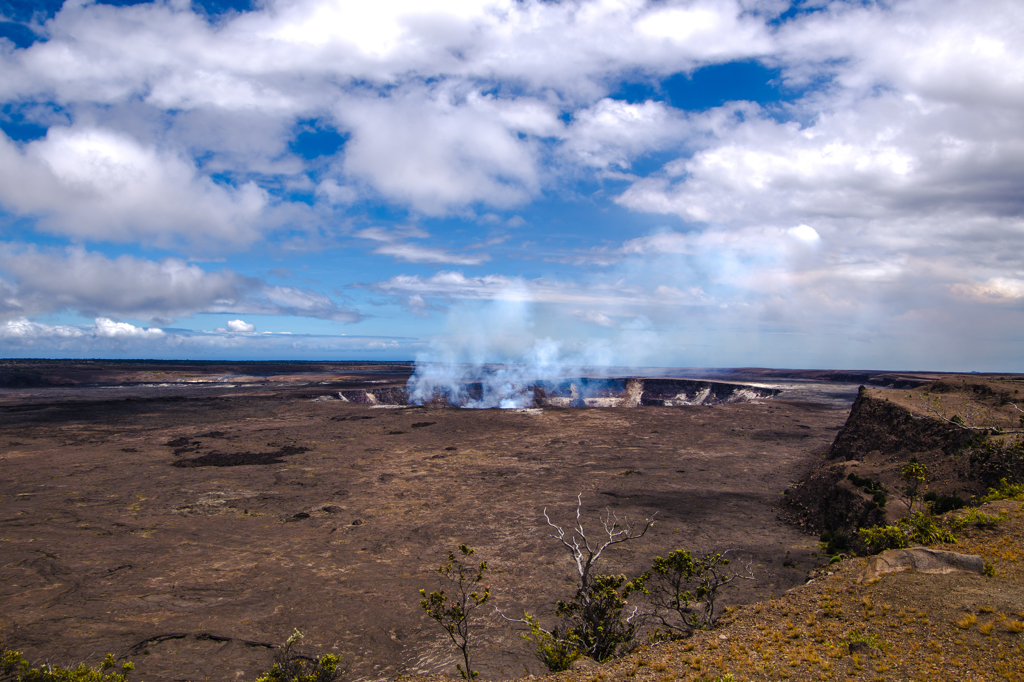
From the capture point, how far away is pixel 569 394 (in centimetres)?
6575

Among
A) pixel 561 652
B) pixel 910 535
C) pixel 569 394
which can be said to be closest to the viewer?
pixel 561 652

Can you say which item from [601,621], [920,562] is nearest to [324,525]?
[601,621]

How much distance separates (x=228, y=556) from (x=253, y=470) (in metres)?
10.9

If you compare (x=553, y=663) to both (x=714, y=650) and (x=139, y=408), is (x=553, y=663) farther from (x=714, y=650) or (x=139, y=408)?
(x=139, y=408)

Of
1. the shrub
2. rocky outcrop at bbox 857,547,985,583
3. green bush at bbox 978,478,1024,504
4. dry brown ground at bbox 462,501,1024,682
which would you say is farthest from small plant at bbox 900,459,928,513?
the shrub

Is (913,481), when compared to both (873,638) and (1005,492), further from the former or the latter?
(873,638)

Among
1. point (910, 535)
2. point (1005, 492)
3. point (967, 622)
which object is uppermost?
point (1005, 492)

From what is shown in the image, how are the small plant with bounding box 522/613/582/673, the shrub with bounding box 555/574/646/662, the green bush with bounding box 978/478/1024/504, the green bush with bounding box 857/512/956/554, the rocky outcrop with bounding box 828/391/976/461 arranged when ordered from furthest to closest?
the rocky outcrop with bounding box 828/391/976/461
the green bush with bounding box 978/478/1024/504
the green bush with bounding box 857/512/956/554
the shrub with bounding box 555/574/646/662
the small plant with bounding box 522/613/582/673

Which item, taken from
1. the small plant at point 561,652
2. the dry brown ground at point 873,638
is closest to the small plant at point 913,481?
the dry brown ground at point 873,638

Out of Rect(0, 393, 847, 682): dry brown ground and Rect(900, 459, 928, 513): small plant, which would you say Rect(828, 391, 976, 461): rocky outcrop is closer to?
Rect(900, 459, 928, 513): small plant

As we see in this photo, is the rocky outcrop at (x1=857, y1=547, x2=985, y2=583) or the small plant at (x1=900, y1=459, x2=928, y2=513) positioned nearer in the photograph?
the rocky outcrop at (x1=857, y1=547, x2=985, y2=583)

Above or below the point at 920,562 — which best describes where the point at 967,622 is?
below

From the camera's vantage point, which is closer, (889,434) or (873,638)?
(873,638)

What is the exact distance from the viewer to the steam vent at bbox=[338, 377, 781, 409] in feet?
194
